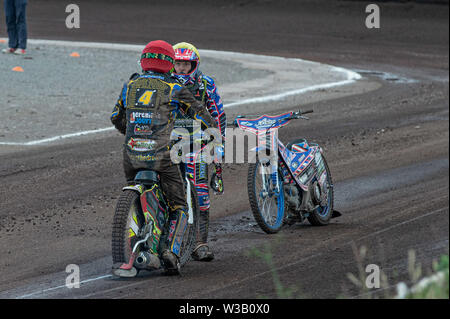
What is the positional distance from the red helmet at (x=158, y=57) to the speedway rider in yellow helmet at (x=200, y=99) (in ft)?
1.91

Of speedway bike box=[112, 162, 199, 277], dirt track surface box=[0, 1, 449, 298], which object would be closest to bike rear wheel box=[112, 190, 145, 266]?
speedway bike box=[112, 162, 199, 277]

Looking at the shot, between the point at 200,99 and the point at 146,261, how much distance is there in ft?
5.52

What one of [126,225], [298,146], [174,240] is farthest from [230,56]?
[126,225]

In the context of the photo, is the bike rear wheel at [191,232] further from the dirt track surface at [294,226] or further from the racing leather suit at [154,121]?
the racing leather suit at [154,121]

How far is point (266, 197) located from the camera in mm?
8734

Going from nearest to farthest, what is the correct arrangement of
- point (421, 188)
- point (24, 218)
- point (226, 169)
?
point (24, 218), point (421, 188), point (226, 169)

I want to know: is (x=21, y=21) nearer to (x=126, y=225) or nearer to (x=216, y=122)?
(x=216, y=122)

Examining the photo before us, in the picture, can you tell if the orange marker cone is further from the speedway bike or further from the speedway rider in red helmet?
the speedway bike

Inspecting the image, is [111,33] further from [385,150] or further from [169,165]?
[169,165]

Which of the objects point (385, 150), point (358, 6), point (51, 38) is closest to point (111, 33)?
point (51, 38)

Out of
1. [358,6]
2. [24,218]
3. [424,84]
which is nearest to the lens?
[24,218]

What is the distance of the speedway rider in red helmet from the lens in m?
7.00

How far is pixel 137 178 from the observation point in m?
7.02

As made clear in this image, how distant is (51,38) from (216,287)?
74.5 feet
